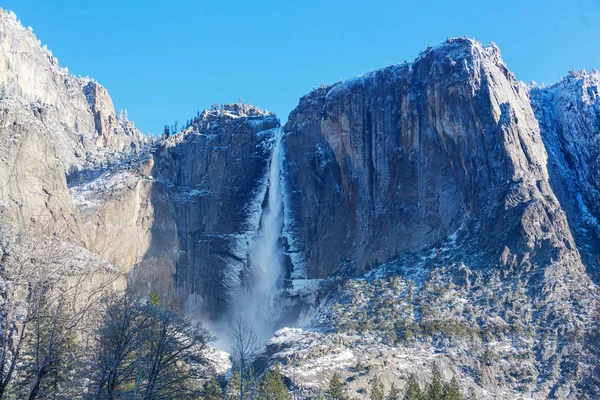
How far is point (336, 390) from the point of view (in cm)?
5750

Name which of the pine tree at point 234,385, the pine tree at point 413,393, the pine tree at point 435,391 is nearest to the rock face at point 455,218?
the pine tree at point 234,385

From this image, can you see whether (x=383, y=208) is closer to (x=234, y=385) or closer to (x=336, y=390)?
(x=336, y=390)

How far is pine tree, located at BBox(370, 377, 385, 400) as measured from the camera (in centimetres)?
5627

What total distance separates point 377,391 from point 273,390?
362 inches

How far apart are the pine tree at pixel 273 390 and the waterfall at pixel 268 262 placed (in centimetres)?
3699

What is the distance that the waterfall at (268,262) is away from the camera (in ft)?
334

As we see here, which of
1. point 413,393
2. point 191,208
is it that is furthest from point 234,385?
point 191,208

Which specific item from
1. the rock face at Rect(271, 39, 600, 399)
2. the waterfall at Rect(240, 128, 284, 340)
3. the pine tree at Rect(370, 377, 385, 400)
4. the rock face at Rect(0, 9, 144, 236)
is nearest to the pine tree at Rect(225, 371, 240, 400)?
the rock face at Rect(271, 39, 600, 399)

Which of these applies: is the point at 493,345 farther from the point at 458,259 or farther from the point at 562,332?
the point at 458,259

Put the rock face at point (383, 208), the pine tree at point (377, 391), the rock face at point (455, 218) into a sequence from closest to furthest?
the pine tree at point (377, 391) < the rock face at point (455, 218) < the rock face at point (383, 208)

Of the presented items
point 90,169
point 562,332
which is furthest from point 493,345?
point 90,169

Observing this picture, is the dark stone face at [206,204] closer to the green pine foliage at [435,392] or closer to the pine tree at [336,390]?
the pine tree at [336,390]

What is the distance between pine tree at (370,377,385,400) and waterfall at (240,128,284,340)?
3591cm

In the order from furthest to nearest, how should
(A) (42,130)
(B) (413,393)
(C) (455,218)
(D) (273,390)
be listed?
(A) (42,130)
(C) (455,218)
(D) (273,390)
(B) (413,393)
